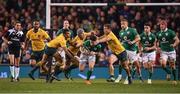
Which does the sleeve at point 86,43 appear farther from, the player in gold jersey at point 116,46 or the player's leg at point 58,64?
the player in gold jersey at point 116,46

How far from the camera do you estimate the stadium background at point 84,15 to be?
28.5 m

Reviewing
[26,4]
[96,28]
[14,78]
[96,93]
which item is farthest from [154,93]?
[26,4]

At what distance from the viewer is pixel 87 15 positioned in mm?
29719

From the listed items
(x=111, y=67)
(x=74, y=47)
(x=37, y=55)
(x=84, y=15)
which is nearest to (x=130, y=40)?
(x=111, y=67)

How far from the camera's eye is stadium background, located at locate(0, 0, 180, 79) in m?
28.5

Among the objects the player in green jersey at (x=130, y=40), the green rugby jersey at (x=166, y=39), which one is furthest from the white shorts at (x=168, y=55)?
the player in green jersey at (x=130, y=40)

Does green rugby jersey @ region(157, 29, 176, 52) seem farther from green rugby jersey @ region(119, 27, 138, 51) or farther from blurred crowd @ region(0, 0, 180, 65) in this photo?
blurred crowd @ region(0, 0, 180, 65)

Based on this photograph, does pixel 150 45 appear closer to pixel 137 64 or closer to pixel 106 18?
pixel 137 64

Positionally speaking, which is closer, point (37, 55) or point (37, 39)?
point (37, 39)

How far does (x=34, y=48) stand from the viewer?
81.7 feet

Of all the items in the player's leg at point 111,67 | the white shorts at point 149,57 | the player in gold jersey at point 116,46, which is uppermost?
the player in gold jersey at point 116,46

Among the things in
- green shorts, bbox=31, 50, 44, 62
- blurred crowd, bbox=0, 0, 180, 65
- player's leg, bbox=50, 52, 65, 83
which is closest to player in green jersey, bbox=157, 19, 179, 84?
blurred crowd, bbox=0, 0, 180, 65

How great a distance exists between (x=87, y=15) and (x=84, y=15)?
196 millimetres

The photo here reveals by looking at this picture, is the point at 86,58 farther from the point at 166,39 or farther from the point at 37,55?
the point at 166,39
